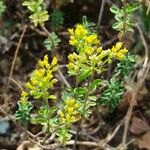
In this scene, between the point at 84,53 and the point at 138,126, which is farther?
the point at 138,126

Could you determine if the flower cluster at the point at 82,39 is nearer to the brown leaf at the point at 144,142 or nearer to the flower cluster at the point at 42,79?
the flower cluster at the point at 42,79

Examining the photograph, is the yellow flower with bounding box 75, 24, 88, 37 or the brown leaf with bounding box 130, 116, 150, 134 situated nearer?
the yellow flower with bounding box 75, 24, 88, 37

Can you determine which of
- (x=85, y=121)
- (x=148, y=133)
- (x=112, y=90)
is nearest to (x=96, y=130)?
(x=85, y=121)

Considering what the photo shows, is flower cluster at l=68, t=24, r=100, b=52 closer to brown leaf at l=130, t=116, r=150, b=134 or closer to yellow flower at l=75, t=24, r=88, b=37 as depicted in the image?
yellow flower at l=75, t=24, r=88, b=37

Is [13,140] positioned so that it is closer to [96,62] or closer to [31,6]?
[31,6]

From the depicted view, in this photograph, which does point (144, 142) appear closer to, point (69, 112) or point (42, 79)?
point (69, 112)

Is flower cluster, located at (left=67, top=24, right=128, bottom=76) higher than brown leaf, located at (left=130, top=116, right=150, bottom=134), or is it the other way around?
flower cluster, located at (left=67, top=24, right=128, bottom=76)

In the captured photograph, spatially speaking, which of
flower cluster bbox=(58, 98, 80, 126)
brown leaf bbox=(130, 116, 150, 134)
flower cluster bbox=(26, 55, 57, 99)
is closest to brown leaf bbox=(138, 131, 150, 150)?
brown leaf bbox=(130, 116, 150, 134)

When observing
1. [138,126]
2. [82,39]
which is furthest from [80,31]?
[138,126]
